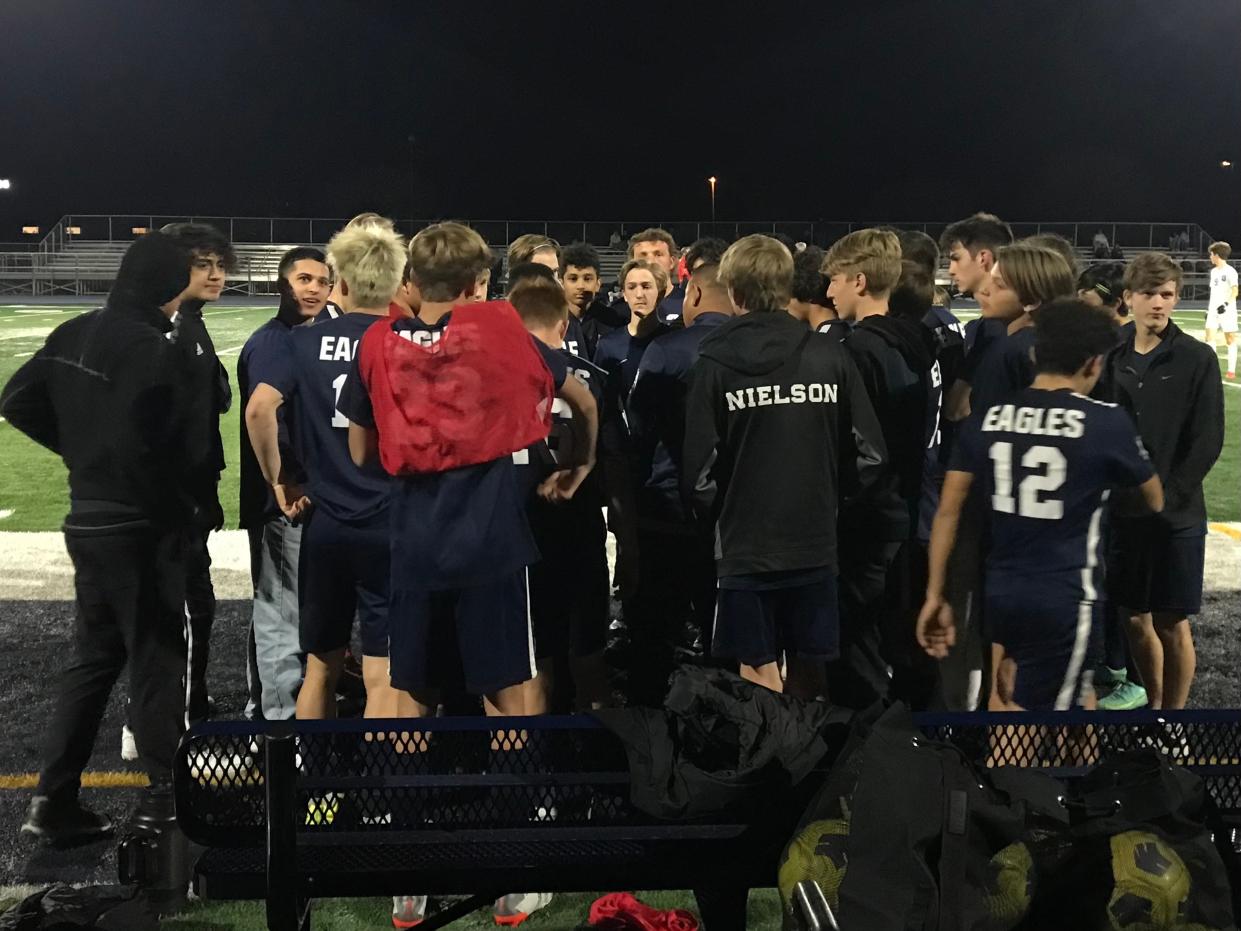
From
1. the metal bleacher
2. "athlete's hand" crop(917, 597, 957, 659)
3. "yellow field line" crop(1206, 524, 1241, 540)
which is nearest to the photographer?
"athlete's hand" crop(917, 597, 957, 659)

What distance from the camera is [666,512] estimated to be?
4156 mm

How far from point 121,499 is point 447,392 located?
107 centimetres

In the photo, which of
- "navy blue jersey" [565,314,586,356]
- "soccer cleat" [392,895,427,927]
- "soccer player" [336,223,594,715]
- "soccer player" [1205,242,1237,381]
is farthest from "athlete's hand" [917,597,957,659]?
"soccer player" [1205,242,1237,381]

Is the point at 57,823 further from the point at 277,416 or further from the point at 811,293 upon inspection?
the point at 811,293

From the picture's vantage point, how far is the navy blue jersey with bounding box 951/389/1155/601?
2.82 metres

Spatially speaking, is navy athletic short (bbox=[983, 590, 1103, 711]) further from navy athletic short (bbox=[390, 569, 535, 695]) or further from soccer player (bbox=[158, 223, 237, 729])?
soccer player (bbox=[158, 223, 237, 729])

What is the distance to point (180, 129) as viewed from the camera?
42969 mm

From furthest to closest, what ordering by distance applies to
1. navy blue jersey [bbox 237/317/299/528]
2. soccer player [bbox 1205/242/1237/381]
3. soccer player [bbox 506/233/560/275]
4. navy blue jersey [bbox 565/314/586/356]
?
soccer player [bbox 1205/242/1237/381]
soccer player [bbox 506/233/560/275]
navy blue jersey [bbox 565/314/586/356]
navy blue jersey [bbox 237/317/299/528]

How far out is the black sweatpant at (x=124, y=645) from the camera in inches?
130

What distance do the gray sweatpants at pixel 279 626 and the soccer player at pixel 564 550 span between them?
86cm

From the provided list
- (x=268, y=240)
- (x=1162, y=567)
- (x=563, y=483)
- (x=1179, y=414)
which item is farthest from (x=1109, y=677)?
(x=268, y=240)

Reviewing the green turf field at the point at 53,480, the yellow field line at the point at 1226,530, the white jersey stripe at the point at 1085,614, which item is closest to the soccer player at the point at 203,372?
the white jersey stripe at the point at 1085,614

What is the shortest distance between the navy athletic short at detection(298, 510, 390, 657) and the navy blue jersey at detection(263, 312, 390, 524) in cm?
5

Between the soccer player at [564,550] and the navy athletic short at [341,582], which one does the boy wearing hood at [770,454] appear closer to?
the soccer player at [564,550]
